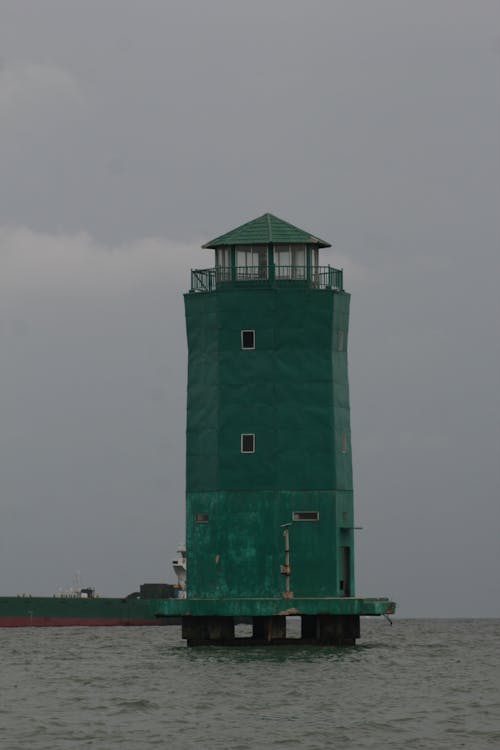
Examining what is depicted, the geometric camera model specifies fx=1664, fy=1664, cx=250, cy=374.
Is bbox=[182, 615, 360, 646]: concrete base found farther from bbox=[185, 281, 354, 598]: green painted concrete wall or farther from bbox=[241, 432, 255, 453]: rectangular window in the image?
bbox=[241, 432, 255, 453]: rectangular window

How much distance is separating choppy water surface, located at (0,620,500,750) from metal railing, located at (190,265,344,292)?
13.8 m

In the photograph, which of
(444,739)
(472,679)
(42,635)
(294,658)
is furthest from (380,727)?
(42,635)

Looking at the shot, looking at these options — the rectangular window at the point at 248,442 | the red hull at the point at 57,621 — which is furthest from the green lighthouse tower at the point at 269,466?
the red hull at the point at 57,621

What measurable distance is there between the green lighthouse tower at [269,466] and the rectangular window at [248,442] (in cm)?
4

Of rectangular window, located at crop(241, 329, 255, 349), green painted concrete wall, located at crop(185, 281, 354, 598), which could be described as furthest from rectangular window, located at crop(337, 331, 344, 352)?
rectangular window, located at crop(241, 329, 255, 349)

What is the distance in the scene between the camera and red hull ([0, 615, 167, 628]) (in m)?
117

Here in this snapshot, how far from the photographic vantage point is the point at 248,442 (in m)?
61.8

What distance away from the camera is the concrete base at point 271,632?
203 ft

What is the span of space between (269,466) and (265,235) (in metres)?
9.14

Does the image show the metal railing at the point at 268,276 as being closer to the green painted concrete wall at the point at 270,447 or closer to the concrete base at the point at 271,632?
the green painted concrete wall at the point at 270,447

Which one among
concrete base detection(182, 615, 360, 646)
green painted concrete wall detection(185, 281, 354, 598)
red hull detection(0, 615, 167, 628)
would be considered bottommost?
concrete base detection(182, 615, 360, 646)

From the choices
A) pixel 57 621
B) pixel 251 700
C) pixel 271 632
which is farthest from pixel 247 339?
pixel 57 621

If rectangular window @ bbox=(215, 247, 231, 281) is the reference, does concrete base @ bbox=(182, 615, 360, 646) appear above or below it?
below

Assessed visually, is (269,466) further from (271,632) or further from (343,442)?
(271,632)
